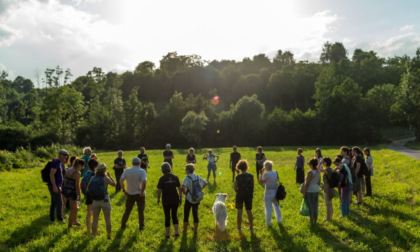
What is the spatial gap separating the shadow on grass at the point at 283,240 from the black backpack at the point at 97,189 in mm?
5363

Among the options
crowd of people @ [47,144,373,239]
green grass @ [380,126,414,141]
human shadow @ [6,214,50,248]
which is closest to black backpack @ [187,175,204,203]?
crowd of people @ [47,144,373,239]

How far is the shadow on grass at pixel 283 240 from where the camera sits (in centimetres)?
816

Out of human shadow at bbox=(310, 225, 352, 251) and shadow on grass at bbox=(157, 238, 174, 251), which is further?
shadow on grass at bbox=(157, 238, 174, 251)

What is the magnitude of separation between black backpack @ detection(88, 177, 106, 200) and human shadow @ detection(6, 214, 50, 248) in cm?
264

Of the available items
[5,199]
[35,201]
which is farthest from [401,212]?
[5,199]

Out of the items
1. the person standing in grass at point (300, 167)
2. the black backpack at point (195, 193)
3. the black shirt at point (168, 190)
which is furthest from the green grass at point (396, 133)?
the black shirt at point (168, 190)

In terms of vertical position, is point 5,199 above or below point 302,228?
above

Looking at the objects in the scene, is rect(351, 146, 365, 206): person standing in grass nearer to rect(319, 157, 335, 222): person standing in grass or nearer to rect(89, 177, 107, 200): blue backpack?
rect(319, 157, 335, 222): person standing in grass

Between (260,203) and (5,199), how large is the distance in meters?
12.0

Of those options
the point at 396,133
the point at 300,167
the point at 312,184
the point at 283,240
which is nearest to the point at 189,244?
the point at 283,240

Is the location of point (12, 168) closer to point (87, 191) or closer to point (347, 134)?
point (87, 191)

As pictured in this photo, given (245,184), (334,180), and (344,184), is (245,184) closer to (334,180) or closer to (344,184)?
(334,180)

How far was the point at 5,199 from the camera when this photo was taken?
13484 millimetres

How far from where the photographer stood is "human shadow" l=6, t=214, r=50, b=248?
338 inches
